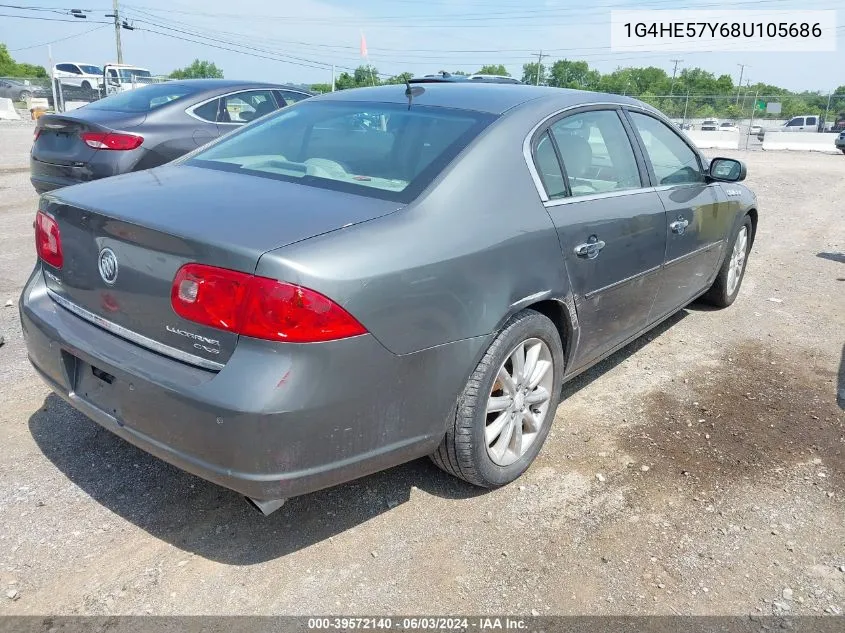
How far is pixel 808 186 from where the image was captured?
1417 centimetres

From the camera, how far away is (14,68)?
6888 centimetres

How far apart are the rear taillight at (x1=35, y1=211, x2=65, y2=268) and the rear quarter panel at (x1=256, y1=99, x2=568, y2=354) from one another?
1098mm

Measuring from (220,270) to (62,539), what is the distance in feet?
4.09

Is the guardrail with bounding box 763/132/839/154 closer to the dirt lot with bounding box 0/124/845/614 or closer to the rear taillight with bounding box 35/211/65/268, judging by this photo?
the dirt lot with bounding box 0/124/845/614

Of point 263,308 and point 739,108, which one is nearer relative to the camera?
point 263,308

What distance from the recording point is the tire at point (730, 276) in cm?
530

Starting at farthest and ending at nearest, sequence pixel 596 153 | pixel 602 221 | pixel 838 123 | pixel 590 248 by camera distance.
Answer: pixel 838 123, pixel 596 153, pixel 602 221, pixel 590 248

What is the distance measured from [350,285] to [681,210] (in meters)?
2.65

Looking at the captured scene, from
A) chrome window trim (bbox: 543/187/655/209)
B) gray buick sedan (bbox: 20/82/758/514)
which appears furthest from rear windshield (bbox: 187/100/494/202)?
chrome window trim (bbox: 543/187/655/209)

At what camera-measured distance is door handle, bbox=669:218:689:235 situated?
3988 millimetres

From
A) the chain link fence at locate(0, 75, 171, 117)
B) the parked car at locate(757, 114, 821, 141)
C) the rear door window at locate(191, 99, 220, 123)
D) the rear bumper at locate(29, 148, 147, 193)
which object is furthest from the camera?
the parked car at locate(757, 114, 821, 141)

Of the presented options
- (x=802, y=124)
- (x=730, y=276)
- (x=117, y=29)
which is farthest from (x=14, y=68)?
(x=730, y=276)

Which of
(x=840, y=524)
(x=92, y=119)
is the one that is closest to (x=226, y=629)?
(x=840, y=524)

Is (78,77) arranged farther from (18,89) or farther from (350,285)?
(350,285)
